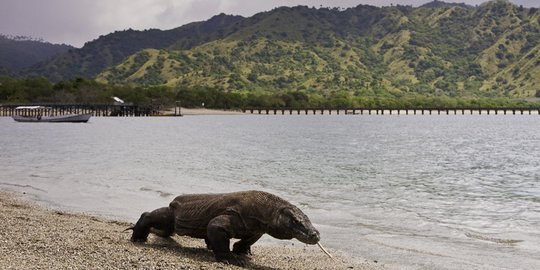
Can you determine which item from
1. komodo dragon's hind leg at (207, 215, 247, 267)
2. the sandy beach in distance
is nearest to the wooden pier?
the sandy beach in distance

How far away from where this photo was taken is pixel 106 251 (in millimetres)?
10828

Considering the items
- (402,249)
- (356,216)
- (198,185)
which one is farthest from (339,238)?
(198,185)

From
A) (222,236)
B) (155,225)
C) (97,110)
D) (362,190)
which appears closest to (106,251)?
(155,225)

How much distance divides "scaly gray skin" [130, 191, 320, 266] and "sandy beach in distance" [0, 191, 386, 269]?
33cm

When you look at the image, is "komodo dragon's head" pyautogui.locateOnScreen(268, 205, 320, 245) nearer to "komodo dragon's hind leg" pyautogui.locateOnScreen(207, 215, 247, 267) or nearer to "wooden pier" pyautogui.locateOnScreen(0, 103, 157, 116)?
"komodo dragon's hind leg" pyautogui.locateOnScreen(207, 215, 247, 267)

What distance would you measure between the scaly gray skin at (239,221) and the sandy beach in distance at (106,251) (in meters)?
0.33

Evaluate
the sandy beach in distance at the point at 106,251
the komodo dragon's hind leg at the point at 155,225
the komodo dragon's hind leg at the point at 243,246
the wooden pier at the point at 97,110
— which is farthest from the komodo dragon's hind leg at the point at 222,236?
the wooden pier at the point at 97,110

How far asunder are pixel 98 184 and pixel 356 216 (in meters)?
12.6

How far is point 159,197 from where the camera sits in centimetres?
2325

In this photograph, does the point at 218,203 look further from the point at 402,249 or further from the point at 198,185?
the point at 198,185

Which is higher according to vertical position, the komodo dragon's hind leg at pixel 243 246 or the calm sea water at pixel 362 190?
the komodo dragon's hind leg at pixel 243 246

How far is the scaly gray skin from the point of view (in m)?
10.7

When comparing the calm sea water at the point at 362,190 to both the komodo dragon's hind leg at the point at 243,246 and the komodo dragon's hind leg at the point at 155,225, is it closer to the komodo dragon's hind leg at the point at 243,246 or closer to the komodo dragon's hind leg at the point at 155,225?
the komodo dragon's hind leg at the point at 243,246

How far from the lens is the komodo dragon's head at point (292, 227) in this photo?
34.7ft
